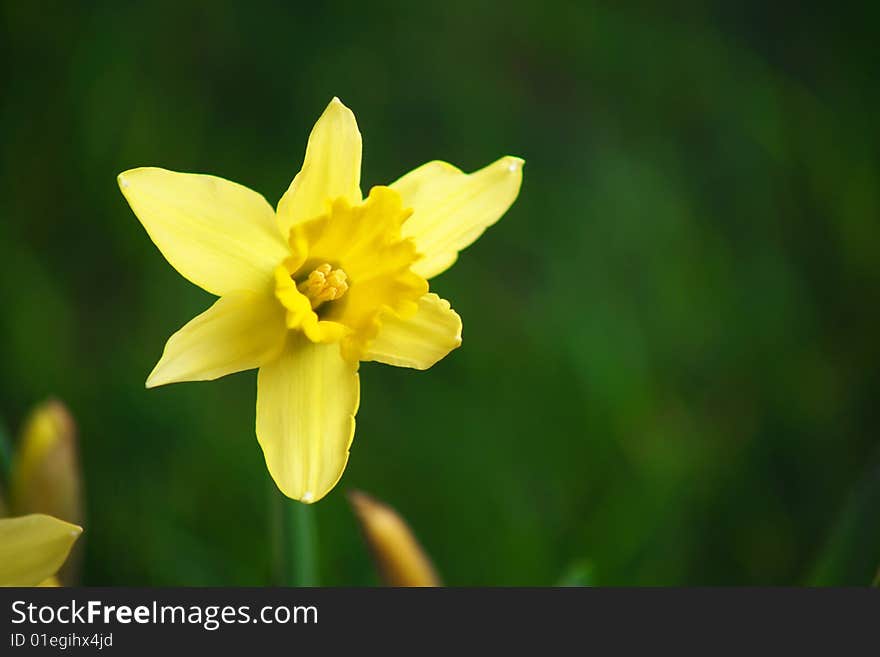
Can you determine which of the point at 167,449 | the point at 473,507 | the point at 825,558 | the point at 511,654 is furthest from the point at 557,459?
the point at 511,654

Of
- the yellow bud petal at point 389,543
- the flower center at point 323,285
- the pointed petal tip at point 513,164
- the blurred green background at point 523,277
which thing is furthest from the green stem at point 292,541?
the blurred green background at point 523,277

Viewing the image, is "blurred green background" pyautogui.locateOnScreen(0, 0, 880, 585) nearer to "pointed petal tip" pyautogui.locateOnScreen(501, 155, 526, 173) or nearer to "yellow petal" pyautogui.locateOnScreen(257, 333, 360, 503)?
"yellow petal" pyautogui.locateOnScreen(257, 333, 360, 503)

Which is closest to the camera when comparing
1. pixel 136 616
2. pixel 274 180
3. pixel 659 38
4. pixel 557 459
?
pixel 136 616

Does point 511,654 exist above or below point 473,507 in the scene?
below

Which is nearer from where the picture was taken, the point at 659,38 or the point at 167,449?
the point at 167,449

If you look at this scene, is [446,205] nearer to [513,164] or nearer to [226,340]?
[513,164]

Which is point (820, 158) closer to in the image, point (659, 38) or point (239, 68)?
point (659, 38)

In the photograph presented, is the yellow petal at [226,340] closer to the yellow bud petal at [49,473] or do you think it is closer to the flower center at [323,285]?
the flower center at [323,285]
